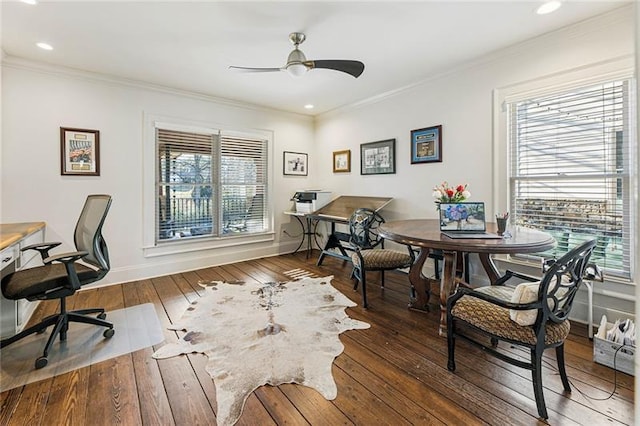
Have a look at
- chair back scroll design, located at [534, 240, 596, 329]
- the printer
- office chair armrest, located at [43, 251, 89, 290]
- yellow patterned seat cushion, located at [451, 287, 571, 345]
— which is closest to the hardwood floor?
yellow patterned seat cushion, located at [451, 287, 571, 345]

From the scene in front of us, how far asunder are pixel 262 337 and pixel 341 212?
2.50 meters

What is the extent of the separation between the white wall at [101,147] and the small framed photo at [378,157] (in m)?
2.22

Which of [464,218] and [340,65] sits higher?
[340,65]

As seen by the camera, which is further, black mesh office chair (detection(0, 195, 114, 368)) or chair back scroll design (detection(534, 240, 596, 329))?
black mesh office chair (detection(0, 195, 114, 368))

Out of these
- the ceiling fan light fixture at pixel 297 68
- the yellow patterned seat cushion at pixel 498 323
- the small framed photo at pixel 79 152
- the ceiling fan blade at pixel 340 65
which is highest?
the ceiling fan blade at pixel 340 65

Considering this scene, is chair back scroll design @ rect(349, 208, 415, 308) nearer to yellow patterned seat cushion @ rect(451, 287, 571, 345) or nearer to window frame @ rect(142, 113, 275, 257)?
yellow patterned seat cushion @ rect(451, 287, 571, 345)

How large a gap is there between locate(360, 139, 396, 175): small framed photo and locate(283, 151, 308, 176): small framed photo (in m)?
1.29

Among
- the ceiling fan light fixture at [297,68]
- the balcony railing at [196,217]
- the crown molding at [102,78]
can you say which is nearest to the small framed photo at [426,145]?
the ceiling fan light fixture at [297,68]

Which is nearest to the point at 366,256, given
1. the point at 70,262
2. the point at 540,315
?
the point at 540,315

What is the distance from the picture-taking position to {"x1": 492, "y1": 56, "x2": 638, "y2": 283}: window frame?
2295 millimetres

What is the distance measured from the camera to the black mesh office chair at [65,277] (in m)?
2.00

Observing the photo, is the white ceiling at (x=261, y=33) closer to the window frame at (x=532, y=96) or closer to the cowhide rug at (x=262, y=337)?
the window frame at (x=532, y=96)

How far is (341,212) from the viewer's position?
4422mm

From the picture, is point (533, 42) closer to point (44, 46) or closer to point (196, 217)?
point (196, 217)
